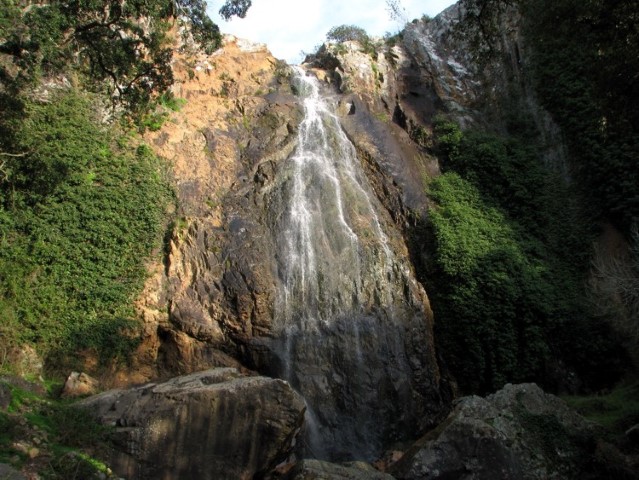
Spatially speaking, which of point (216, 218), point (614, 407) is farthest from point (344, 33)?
point (614, 407)

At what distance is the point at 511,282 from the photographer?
1723 cm

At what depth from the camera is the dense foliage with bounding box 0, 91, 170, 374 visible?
14234 mm

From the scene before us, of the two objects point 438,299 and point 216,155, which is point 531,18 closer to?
point 438,299

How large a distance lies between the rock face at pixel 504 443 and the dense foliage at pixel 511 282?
519 centimetres

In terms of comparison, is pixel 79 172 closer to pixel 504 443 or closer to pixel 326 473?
pixel 326 473

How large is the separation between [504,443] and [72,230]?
12853 millimetres

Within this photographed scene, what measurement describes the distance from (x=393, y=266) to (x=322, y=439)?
239 inches

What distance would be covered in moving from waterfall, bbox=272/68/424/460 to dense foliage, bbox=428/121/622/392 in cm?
208

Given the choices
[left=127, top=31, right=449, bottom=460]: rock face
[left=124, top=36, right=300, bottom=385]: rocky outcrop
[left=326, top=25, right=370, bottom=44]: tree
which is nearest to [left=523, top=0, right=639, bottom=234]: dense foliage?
[left=127, top=31, right=449, bottom=460]: rock face

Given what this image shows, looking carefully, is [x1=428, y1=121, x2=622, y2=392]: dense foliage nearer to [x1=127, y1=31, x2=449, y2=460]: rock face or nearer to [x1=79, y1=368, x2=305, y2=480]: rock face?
[x1=127, y1=31, x2=449, y2=460]: rock face

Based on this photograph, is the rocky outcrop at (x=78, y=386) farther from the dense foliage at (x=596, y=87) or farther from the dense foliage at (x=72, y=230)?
the dense foliage at (x=596, y=87)

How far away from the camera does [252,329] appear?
1526 cm

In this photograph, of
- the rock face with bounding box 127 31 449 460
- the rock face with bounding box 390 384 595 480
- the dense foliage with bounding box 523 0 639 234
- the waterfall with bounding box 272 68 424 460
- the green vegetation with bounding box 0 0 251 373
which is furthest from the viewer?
the rock face with bounding box 127 31 449 460

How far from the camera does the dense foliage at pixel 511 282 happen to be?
16.6 meters
